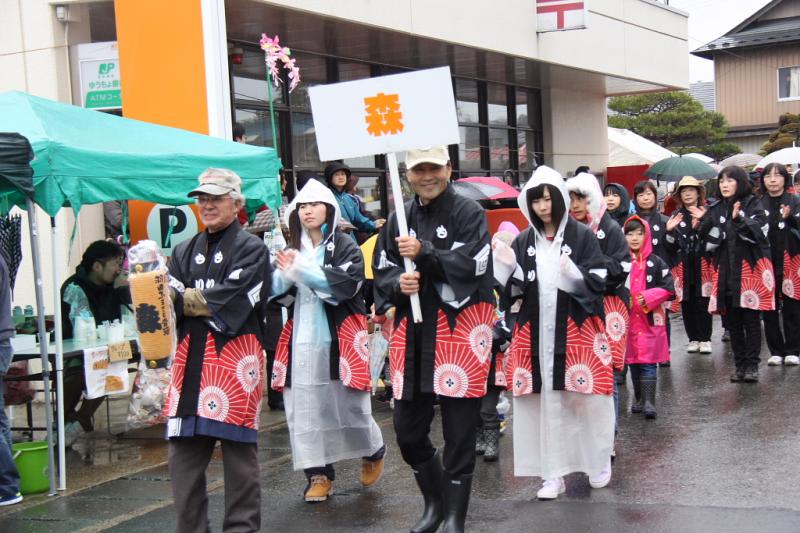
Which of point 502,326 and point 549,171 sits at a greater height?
point 549,171

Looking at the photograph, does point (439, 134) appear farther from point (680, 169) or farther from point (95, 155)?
point (680, 169)

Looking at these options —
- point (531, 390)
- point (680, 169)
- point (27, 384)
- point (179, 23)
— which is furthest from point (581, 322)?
point (680, 169)

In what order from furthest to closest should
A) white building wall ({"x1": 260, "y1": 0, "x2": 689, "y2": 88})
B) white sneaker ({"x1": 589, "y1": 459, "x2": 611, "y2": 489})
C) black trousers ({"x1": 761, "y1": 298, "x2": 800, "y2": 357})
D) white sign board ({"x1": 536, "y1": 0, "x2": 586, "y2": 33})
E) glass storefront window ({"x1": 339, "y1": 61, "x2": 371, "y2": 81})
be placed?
white sign board ({"x1": 536, "y1": 0, "x2": 586, "y2": 33}) < glass storefront window ({"x1": 339, "y1": 61, "x2": 371, "y2": 81}) < white building wall ({"x1": 260, "y1": 0, "x2": 689, "y2": 88}) < black trousers ({"x1": 761, "y1": 298, "x2": 800, "y2": 357}) < white sneaker ({"x1": 589, "y1": 459, "x2": 611, "y2": 489})

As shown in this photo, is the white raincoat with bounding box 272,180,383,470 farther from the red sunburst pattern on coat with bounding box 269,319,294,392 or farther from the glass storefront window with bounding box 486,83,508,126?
the glass storefront window with bounding box 486,83,508,126

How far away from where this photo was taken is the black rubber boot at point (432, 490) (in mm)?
5414

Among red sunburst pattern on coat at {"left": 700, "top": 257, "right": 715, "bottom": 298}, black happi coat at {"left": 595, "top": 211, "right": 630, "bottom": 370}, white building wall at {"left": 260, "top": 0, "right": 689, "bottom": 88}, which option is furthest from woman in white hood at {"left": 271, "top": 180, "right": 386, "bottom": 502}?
red sunburst pattern on coat at {"left": 700, "top": 257, "right": 715, "bottom": 298}

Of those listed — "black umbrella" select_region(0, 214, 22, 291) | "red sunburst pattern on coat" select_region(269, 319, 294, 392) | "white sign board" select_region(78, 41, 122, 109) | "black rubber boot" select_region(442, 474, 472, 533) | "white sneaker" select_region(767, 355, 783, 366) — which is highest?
"white sign board" select_region(78, 41, 122, 109)

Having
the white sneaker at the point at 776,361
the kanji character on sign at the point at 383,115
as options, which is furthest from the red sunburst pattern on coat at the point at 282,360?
the white sneaker at the point at 776,361

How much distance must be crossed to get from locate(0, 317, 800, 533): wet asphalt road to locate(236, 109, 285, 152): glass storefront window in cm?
630

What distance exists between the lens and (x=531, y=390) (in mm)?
6066

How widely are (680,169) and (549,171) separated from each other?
1519cm

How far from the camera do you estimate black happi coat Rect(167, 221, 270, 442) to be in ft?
16.5

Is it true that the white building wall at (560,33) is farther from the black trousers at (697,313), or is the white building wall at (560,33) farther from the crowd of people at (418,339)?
the crowd of people at (418,339)

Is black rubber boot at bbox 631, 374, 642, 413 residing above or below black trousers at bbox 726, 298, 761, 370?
below
